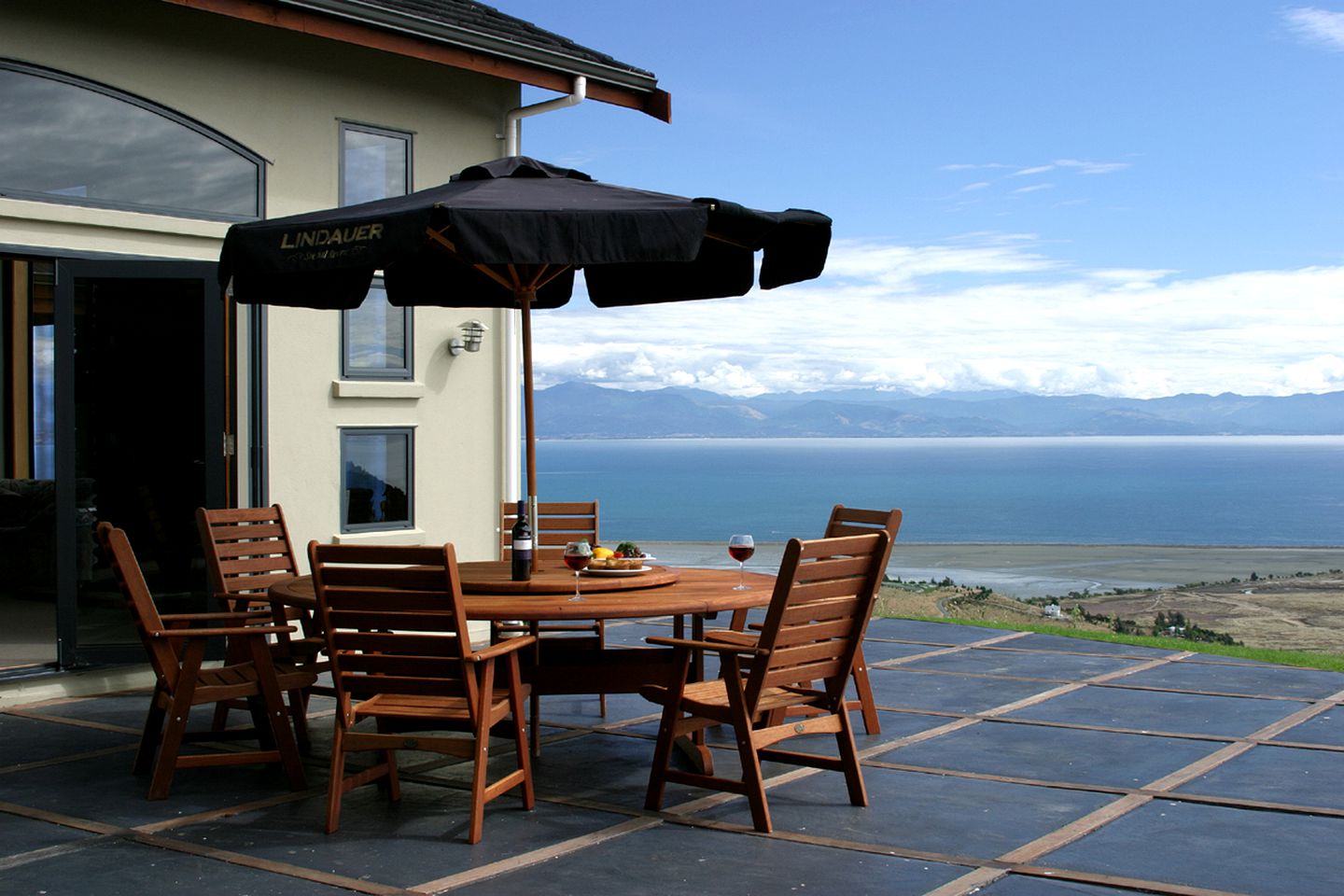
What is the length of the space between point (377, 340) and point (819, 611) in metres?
4.65

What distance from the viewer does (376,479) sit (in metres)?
8.67

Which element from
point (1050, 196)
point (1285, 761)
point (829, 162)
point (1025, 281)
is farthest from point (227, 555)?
point (1025, 281)

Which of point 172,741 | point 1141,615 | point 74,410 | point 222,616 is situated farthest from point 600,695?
point 1141,615

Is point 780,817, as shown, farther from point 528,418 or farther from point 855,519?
point 528,418

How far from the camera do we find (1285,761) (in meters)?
5.70

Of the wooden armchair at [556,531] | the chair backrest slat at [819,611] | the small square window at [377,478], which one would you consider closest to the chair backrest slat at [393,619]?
the chair backrest slat at [819,611]

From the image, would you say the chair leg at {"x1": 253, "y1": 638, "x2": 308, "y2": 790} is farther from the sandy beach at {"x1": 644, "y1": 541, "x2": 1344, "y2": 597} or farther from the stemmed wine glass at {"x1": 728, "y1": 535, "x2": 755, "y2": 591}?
the sandy beach at {"x1": 644, "y1": 541, "x2": 1344, "y2": 597}

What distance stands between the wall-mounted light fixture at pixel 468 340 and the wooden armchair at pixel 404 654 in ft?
14.4

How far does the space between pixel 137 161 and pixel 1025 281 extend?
399 ft

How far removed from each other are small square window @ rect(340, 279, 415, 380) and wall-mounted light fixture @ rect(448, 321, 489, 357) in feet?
0.99

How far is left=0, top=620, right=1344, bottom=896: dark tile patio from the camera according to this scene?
13.5 ft

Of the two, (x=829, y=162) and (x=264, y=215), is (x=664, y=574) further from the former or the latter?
(x=829, y=162)

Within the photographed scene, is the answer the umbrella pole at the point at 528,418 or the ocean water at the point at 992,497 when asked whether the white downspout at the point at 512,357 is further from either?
the ocean water at the point at 992,497

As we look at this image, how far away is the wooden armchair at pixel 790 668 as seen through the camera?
4652 mm
